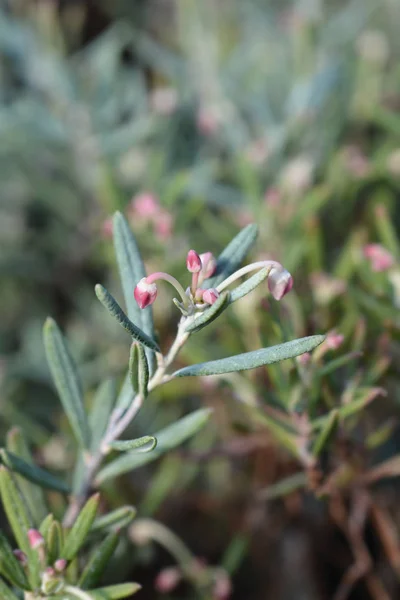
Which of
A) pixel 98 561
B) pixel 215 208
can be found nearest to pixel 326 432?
pixel 98 561

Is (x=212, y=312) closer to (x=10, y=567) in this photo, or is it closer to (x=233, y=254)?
(x=233, y=254)

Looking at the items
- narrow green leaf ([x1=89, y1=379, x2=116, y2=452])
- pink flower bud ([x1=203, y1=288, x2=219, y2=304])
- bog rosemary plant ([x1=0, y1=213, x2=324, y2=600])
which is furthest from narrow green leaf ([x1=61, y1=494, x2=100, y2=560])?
pink flower bud ([x1=203, y1=288, x2=219, y2=304])

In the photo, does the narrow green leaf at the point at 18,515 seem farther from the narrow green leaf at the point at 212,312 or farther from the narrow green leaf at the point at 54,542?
the narrow green leaf at the point at 212,312

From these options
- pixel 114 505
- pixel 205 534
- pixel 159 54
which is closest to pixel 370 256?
pixel 114 505

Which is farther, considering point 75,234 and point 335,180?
point 75,234

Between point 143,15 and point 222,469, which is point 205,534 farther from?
point 143,15

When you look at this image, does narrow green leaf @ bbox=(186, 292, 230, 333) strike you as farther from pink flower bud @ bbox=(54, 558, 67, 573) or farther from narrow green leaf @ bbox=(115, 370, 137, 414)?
pink flower bud @ bbox=(54, 558, 67, 573)
